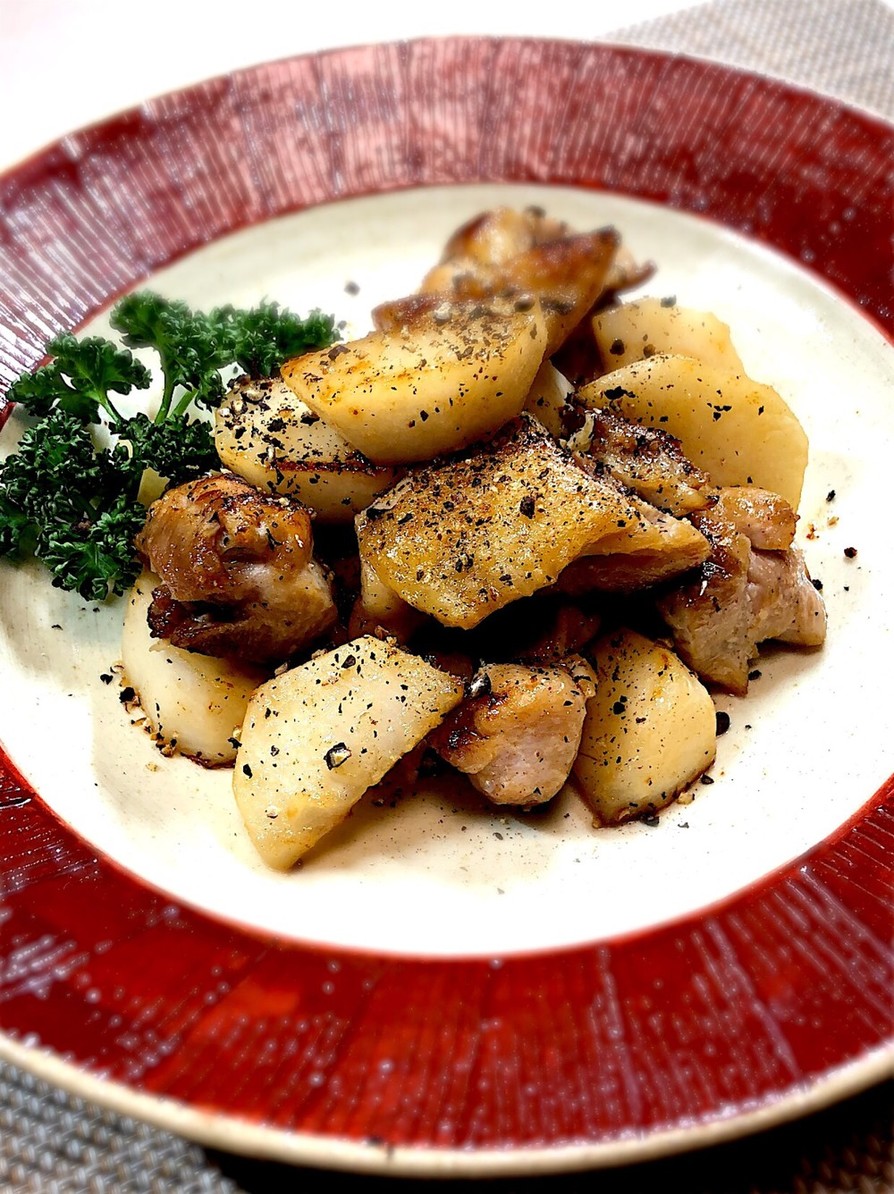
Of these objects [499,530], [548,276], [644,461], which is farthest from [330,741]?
[548,276]

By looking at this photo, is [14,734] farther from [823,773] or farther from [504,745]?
[823,773]

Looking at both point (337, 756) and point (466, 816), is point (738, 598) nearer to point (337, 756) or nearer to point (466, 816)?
point (466, 816)

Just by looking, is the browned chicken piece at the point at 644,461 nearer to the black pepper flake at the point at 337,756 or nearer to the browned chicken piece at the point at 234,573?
the browned chicken piece at the point at 234,573

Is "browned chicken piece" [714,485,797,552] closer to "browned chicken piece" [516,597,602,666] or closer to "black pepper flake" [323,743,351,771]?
"browned chicken piece" [516,597,602,666]

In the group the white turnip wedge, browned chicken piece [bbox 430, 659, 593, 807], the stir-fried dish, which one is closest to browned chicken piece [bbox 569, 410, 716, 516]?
the stir-fried dish

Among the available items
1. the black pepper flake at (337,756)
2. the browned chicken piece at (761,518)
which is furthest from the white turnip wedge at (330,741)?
the browned chicken piece at (761,518)
